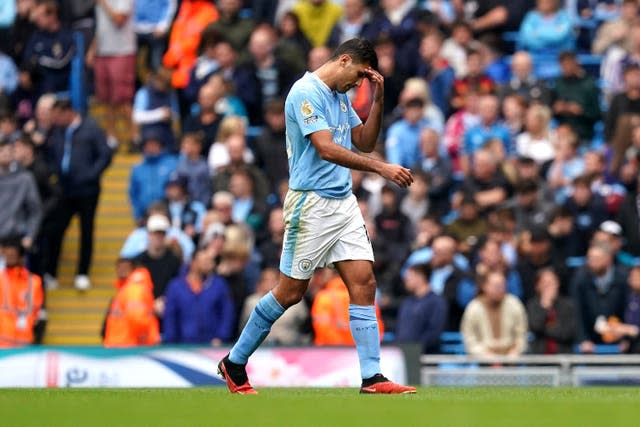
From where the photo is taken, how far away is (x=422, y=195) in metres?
20.0

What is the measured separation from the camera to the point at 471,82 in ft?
71.5

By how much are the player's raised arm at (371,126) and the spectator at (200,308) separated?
6628 mm

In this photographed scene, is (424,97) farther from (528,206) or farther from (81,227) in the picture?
(81,227)

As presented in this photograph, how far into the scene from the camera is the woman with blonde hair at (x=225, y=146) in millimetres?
21047

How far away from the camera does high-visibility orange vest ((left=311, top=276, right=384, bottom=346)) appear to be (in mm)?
17797

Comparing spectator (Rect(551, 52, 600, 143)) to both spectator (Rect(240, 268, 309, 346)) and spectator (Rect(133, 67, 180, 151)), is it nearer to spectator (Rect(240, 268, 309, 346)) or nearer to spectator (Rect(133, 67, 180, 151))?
spectator (Rect(133, 67, 180, 151))

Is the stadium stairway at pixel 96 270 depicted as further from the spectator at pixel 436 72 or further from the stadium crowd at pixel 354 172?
the spectator at pixel 436 72

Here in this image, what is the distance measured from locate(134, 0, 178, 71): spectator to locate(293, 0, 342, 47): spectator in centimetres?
179

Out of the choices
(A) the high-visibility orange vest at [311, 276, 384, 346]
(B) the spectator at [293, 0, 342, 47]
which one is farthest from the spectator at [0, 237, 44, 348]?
(B) the spectator at [293, 0, 342, 47]

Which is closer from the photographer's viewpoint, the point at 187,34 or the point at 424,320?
the point at 424,320

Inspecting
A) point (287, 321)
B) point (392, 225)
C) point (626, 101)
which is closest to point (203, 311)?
point (287, 321)

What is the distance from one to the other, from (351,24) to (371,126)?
38.7 feet

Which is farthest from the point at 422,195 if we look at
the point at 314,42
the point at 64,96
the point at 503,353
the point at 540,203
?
the point at 64,96

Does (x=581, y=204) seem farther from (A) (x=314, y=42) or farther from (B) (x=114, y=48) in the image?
(B) (x=114, y=48)
